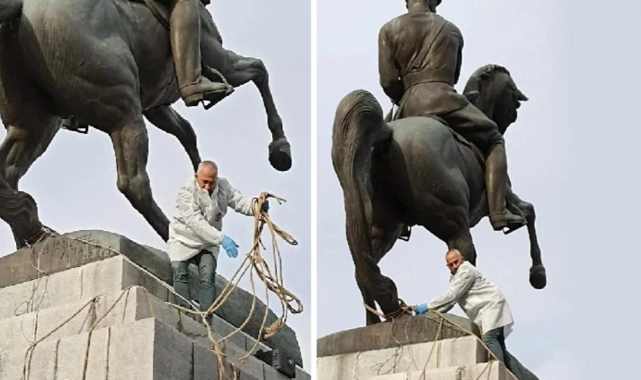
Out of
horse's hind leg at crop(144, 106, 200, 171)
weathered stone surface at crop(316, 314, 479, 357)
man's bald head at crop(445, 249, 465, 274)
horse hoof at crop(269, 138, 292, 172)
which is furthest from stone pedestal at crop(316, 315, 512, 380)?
horse's hind leg at crop(144, 106, 200, 171)

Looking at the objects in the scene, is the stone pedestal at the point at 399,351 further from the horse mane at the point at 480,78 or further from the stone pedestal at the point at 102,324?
the horse mane at the point at 480,78

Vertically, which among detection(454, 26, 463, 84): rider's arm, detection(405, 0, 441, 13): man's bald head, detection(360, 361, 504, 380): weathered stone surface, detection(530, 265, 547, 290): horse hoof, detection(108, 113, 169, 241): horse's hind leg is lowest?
detection(360, 361, 504, 380): weathered stone surface

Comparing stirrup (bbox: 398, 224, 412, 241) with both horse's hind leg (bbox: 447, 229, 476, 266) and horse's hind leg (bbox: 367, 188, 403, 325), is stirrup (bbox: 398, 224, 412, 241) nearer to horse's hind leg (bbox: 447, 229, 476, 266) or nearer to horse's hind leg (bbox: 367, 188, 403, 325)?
horse's hind leg (bbox: 367, 188, 403, 325)

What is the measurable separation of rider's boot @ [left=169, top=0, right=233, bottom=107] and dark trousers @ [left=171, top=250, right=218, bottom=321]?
180cm

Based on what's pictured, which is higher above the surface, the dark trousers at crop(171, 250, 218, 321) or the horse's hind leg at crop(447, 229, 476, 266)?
the horse's hind leg at crop(447, 229, 476, 266)

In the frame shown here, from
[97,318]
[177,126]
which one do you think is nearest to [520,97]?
[177,126]

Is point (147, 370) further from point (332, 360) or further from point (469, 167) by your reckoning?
point (469, 167)

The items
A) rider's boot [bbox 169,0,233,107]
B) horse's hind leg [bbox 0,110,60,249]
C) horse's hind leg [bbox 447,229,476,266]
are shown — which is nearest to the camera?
horse's hind leg [bbox 0,110,60,249]

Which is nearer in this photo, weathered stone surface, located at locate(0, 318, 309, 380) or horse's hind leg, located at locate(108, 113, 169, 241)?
weathered stone surface, located at locate(0, 318, 309, 380)

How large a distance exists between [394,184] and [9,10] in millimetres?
3773

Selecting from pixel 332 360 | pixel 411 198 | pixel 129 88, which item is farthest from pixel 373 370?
pixel 129 88

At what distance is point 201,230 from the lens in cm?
1312

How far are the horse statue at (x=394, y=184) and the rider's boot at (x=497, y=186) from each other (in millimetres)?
88

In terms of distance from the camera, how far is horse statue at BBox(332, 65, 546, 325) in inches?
607
